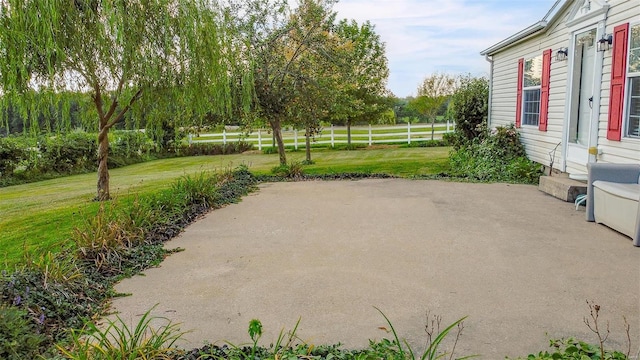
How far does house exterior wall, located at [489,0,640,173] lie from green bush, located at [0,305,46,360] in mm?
6286

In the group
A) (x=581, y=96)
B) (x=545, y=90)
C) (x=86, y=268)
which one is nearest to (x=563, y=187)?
(x=581, y=96)

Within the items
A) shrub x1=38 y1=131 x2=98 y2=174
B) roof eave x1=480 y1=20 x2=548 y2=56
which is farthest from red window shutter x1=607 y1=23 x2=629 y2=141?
shrub x1=38 y1=131 x2=98 y2=174

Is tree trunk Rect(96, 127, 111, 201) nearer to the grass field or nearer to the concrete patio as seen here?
the grass field

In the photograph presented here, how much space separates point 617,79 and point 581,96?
4.56 feet

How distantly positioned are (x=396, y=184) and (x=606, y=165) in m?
3.72

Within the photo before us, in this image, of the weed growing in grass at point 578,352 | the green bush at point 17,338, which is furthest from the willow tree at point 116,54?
the weed growing in grass at point 578,352

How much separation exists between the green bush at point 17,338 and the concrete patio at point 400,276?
2.09ft

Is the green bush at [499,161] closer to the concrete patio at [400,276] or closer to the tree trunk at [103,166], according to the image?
the concrete patio at [400,276]

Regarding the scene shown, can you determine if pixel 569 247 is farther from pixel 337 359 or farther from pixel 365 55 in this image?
pixel 365 55

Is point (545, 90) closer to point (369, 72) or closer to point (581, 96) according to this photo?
point (581, 96)

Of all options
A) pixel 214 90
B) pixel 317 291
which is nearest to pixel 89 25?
pixel 214 90

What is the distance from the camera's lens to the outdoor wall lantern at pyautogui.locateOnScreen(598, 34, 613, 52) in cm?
616

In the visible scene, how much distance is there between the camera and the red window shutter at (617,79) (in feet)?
19.1

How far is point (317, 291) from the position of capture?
11.4ft
